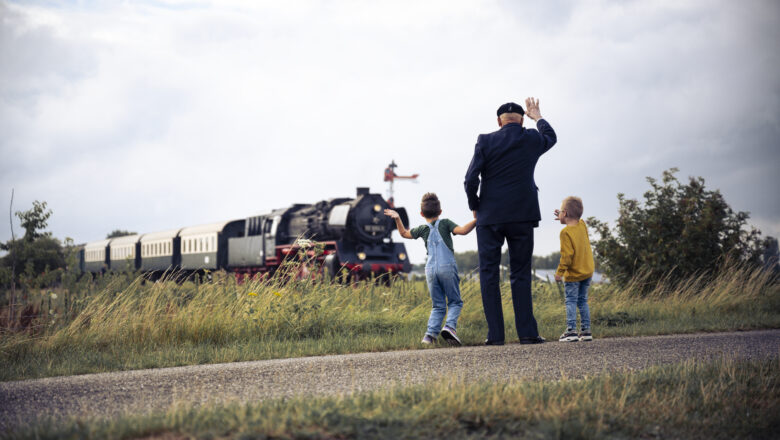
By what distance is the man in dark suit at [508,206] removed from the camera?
5387 millimetres

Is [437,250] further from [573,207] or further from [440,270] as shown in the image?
[573,207]

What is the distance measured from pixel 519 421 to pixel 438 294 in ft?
10.4

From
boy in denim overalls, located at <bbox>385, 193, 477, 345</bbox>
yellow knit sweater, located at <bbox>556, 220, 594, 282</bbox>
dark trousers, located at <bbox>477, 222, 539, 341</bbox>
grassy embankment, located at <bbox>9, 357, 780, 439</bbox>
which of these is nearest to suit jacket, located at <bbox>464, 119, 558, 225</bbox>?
dark trousers, located at <bbox>477, 222, 539, 341</bbox>

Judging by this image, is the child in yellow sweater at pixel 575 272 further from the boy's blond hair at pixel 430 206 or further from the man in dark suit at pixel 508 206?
the boy's blond hair at pixel 430 206

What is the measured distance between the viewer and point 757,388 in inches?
135

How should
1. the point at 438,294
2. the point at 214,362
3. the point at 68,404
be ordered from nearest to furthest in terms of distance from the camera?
the point at 68,404, the point at 214,362, the point at 438,294

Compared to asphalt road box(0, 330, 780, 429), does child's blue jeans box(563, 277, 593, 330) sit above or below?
above

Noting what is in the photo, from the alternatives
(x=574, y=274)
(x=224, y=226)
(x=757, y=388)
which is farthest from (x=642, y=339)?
(x=224, y=226)

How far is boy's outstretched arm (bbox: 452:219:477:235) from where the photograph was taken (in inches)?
222

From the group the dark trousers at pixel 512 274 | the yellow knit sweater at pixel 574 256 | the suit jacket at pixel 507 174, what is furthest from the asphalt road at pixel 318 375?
the suit jacket at pixel 507 174

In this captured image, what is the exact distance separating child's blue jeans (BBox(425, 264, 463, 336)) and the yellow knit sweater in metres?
1.14

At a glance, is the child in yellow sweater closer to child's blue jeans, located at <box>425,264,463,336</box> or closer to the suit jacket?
the suit jacket

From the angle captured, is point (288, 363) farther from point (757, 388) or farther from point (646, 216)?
point (646, 216)

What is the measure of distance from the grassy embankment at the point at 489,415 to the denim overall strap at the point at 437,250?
2.42m
